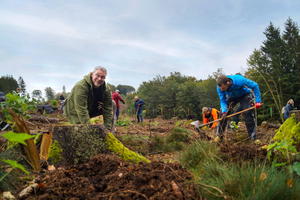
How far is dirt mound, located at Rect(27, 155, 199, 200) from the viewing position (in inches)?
63.9

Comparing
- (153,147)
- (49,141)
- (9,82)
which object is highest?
(9,82)

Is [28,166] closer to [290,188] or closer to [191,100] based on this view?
[290,188]

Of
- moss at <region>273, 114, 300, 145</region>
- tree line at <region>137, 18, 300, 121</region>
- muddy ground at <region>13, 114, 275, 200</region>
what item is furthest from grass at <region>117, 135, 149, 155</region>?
tree line at <region>137, 18, 300, 121</region>

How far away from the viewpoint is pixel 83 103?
13.8ft

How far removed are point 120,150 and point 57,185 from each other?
127 centimetres

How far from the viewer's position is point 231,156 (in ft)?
9.39

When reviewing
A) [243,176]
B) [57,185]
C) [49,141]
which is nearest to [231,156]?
[243,176]

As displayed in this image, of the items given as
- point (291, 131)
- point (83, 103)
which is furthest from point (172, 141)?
point (291, 131)

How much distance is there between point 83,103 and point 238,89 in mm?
3107

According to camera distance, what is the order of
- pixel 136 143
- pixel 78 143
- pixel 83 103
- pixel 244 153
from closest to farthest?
1. pixel 244 153
2. pixel 78 143
3. pixel 83 103
4. pixel 136 143

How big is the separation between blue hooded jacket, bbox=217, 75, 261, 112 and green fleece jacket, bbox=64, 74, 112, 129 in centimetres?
244

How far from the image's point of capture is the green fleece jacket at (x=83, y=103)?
13.6ft

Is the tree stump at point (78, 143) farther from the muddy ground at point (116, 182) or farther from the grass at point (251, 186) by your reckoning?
the grass at point (251, 186)

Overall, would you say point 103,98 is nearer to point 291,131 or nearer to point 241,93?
point 241,93
